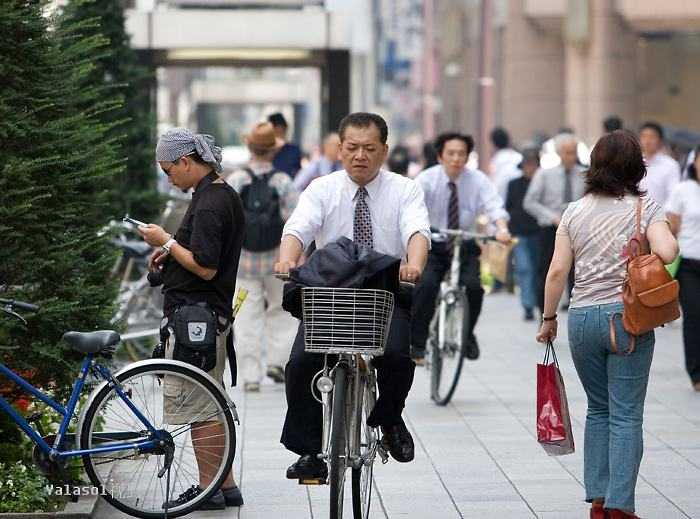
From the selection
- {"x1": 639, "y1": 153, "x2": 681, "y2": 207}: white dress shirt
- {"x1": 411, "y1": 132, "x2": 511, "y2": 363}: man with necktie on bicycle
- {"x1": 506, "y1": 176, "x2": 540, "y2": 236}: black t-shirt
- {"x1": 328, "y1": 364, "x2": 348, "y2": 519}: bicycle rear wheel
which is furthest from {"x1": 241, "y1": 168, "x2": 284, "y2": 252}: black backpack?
{"x1": 506, "y1": 176, "x2": 540, "y2": 236}: black t-shirt

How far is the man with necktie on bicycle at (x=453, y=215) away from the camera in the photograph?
450 inches

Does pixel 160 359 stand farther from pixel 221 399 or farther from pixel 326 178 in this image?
pixel 326 178

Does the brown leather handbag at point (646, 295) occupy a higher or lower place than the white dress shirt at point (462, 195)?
lower

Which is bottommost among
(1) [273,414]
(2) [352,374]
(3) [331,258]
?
(1) [273,414]

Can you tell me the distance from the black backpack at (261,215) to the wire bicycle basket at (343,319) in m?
5.61

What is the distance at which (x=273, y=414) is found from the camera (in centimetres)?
1087

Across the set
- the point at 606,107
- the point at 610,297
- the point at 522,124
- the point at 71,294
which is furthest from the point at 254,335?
the point at 522,124

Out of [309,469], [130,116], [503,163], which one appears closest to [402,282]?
[309,469]

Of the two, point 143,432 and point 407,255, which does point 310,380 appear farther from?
point 143,432

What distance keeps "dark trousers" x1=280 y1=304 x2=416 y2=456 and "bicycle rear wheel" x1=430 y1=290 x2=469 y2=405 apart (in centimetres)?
437

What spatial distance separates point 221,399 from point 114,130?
6455 mm

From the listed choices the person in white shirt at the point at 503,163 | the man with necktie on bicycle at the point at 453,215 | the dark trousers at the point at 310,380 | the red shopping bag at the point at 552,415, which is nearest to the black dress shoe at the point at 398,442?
the dark trousers at the point at 310,380

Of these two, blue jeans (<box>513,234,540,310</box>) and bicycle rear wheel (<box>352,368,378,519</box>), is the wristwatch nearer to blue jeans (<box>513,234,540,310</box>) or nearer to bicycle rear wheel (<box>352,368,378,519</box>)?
bicycle rear wheel (<box>352,368,378,519</box>)

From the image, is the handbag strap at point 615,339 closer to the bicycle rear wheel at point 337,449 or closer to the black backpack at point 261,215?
the bicycle rear wheel at point 337,449
